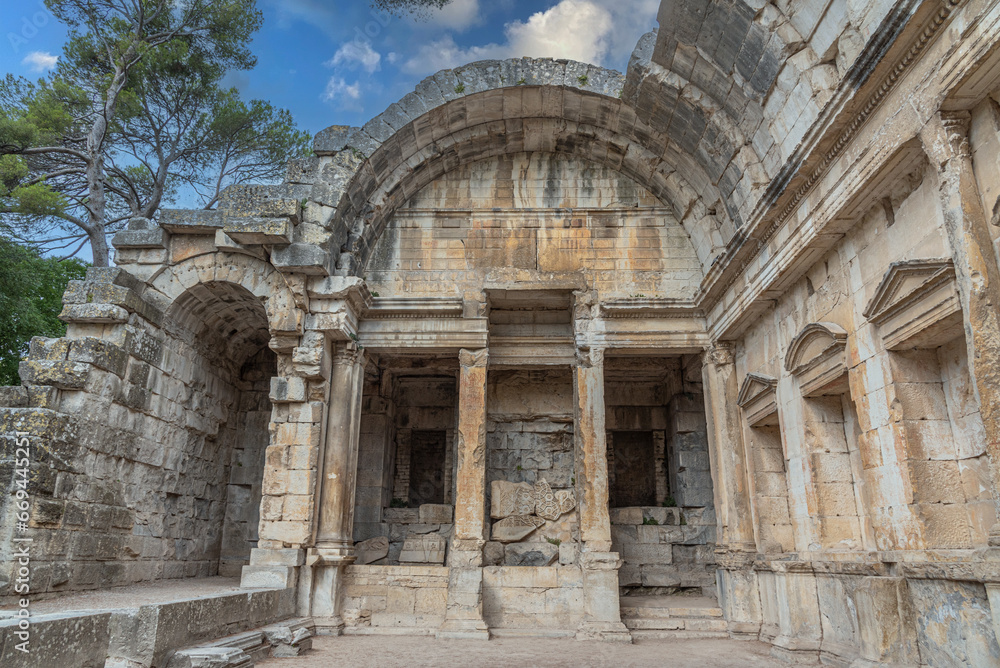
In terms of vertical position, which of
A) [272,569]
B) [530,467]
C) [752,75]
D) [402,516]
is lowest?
[272,569]

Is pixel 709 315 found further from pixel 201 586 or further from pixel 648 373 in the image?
pixel 201 586

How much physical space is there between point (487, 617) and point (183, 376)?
18.4ft

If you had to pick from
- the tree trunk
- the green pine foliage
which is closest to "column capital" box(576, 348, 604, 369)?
the tree trunk

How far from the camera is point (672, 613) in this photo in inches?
336

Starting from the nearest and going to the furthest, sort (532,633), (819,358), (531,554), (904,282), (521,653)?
(904,282)
(819,358)
(521,653)
(532,633)
(531,554)

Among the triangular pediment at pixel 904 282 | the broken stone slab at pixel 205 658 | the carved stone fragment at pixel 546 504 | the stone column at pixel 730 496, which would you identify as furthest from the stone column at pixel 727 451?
the broken stone slab at pixel 205 658

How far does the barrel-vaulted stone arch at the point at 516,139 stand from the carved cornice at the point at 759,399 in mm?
2030

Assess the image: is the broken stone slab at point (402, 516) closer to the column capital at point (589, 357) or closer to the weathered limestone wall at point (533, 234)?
the weathered limestone wall at point (533, 234)

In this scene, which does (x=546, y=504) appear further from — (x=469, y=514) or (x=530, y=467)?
(x=469, y=514)

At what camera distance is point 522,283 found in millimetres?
9586

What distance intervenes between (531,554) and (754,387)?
4.29m

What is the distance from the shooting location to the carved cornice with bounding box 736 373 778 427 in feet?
25.7

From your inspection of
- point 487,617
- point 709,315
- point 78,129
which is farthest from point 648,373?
point 78,129

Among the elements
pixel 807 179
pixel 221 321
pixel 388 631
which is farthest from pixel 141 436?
pixel 807 179
